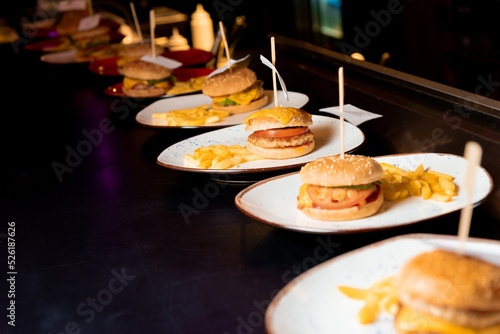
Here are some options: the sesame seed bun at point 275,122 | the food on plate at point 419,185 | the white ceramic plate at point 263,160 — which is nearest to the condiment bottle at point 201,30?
the white ceramic plate at point 263,160

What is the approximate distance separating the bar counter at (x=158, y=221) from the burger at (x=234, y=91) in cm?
26

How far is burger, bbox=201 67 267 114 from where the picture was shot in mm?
2996

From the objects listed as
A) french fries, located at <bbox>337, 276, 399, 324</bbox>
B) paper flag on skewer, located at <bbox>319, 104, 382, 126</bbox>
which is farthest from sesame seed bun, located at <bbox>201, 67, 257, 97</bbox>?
french fries, located at <bbox>337, 276, 399, 324</bbox>

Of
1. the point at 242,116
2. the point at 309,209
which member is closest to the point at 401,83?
the point at 242,116

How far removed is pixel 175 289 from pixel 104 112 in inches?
81.4

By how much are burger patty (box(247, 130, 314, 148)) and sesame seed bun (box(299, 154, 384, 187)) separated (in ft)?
1.71

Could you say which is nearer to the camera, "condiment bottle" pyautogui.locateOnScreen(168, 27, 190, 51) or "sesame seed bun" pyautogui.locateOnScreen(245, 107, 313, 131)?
"sesame seed bun" pyautogui.locateOnScreen(245, 107, 313, 131)

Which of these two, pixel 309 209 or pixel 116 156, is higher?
pixel 309 209

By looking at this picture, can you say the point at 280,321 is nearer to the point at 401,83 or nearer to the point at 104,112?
the point at 401,83

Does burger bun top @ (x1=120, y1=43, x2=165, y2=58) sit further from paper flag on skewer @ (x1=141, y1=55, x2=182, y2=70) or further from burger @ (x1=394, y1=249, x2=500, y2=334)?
burger @ (x1=394, y1=249, x2=500, y2=334)

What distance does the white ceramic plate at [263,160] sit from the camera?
215 centimetres

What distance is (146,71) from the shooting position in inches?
138

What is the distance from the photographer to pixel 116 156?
8.55 feet

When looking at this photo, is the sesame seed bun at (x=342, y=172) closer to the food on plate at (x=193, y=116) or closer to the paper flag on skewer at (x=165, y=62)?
the food on plate at (x=193, y=116)
